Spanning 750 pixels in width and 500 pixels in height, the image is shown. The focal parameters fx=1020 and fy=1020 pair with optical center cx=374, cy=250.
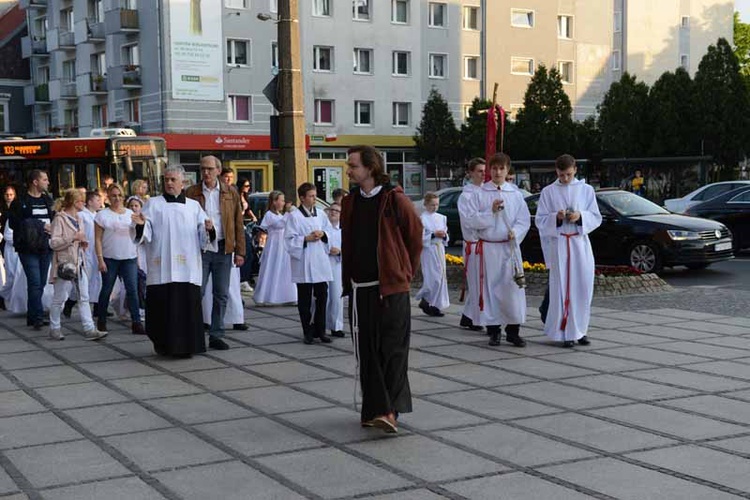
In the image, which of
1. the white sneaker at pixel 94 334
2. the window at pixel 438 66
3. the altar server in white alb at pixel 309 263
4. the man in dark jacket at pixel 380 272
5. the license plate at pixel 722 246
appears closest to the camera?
the man in dark jacket at pixel 380 272

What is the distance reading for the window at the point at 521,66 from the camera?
5689cm

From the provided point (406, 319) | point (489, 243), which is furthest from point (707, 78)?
point (406, 319)

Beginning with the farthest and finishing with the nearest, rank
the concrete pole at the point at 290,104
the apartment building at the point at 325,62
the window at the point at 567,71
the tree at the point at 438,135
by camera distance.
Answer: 1. the window at the point at 567,71
2. the tree at the point at 438,135
3. the apartment building at the point at 325,62
4. the concrete pole at the point at 290,104

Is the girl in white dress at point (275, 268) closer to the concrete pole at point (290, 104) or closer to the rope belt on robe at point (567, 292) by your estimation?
the concrete pole at point (290, 104)

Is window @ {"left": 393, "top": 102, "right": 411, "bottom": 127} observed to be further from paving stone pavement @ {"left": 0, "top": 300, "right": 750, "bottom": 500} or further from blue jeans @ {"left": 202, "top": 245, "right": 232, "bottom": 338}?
paving stone pavement @ {"left": 0, "top": 300, "right": 750, "bottom": 500}

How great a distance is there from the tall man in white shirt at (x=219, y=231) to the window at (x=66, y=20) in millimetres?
49104

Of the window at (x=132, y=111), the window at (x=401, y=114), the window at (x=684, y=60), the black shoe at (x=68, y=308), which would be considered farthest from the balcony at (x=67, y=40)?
the black shoe at (x=68, y=308)

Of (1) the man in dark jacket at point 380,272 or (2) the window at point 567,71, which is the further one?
(2) the window at point 567,71

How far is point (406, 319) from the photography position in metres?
6.91

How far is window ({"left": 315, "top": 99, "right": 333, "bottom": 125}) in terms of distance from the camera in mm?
50644

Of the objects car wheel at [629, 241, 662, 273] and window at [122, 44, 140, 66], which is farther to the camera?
window at [122, 44, 140, 66]

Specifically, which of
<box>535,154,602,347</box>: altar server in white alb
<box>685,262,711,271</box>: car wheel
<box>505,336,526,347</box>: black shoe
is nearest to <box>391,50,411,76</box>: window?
<box>685,262,711,271</box>: car wheel

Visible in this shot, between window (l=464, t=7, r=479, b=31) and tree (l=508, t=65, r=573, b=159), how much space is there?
7.16 metres

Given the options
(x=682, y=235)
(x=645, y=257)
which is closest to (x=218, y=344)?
(x=645, y=257)
